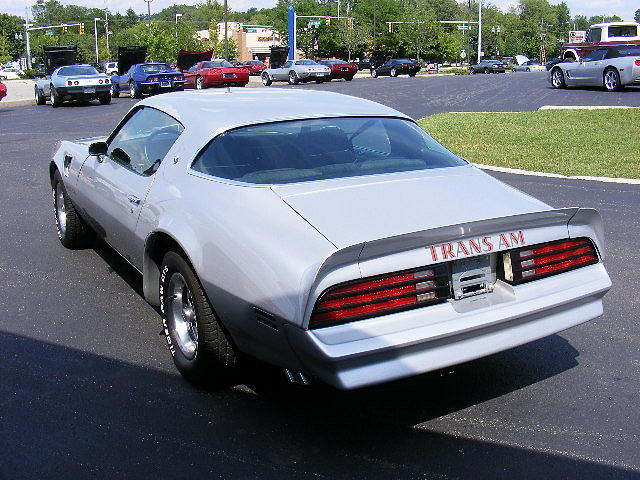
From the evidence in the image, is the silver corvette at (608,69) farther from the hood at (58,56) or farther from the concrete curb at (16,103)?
the hood at (58,56)

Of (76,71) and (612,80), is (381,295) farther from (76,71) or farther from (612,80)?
(76,71)

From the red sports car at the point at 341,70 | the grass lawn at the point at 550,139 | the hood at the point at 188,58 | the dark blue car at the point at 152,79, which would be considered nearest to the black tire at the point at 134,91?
the dark blue car at the point at 152,79

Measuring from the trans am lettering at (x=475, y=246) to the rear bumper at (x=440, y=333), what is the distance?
209 millimetres

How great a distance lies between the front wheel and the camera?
83.4 ft

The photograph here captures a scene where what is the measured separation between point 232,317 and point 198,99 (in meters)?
2.05

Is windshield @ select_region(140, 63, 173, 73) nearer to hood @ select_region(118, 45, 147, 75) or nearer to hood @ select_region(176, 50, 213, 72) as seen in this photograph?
hood @ select_region(118, 45, 147, 75)

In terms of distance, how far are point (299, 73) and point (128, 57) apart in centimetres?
1031

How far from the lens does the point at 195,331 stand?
402 cm

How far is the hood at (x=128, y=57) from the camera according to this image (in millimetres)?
35719

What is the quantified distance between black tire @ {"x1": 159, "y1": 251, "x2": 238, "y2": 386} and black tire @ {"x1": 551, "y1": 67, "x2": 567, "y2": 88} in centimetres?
2663

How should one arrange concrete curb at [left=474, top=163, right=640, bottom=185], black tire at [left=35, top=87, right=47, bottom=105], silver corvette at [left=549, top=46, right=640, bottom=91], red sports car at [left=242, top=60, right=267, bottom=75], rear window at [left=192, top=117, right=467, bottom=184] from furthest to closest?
red sports car at [left=242, top=60, right=267, bottom=75] → black tire at [left=35, top=87, right=47, bottom=105] → silver corvette at [left=549, top=46, right=640, bottom=91] → concrete curb at [left=474, top=163, right=640, bottom=185] → rear window at [left=192, top=117, right=467, bottom=184]

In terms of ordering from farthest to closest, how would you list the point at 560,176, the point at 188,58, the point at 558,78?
the point at 188,58 < the point at 558,78 < the point at 560,176

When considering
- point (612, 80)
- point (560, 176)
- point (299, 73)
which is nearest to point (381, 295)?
point (560, 176)

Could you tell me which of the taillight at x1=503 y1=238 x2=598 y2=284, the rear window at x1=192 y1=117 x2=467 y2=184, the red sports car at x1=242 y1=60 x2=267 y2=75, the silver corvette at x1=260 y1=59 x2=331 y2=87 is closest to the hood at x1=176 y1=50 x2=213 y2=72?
the silver corvette at x1=260 y1=59 x2=331 y2=87
